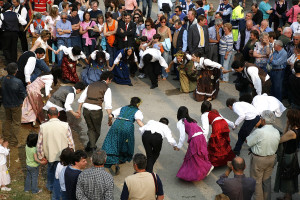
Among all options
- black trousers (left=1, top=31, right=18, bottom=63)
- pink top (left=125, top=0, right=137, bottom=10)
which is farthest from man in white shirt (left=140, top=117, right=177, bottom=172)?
pink top (left=125, top=0, right=137, bottom=10)

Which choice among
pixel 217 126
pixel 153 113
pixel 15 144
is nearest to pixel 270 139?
pixel 217 126

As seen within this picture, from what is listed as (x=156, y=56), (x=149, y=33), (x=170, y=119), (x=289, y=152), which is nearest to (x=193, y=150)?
(x=289, y=152)

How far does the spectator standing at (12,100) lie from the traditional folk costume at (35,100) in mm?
553

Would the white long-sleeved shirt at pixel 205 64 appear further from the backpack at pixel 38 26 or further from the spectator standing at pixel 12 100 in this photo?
the backpack at pixel 38 26

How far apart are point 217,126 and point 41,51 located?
421cm

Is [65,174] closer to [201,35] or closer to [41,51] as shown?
[41,51]

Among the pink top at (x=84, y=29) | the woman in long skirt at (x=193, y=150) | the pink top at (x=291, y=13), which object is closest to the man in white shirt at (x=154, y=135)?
the woman in long skirt at (x=193, y=150)

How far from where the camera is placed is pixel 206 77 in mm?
11102

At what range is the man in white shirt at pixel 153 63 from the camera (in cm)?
1191

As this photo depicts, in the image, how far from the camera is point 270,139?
22.2ft

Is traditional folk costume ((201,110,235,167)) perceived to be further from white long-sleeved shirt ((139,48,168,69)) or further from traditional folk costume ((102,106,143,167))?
white long-sleeved shirt ((139,48,168,69))

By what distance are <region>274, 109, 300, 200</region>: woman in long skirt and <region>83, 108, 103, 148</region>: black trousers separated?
3.27m

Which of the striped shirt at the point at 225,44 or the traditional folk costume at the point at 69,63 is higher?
the striped shirt at the point at 225,44

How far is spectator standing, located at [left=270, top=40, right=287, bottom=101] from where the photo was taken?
33.1 feet
